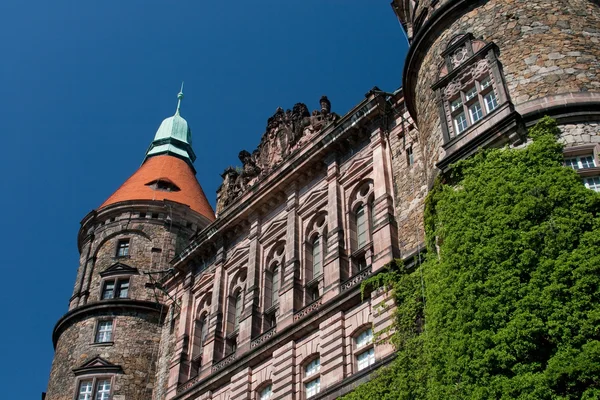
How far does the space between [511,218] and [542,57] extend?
18.4ft

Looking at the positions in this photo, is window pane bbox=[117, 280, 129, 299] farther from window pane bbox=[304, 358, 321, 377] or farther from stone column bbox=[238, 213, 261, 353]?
window pane bbox=[304, 358, 321, 377]

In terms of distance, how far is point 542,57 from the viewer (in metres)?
20.9

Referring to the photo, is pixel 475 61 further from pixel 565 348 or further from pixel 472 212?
pixel 565 348

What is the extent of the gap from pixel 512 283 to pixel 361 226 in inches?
460

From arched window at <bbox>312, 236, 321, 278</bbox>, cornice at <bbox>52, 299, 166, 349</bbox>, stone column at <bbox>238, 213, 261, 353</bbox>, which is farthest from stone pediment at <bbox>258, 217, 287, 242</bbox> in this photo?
cornice at <bbox>52, 299, 166, 349</bbox>

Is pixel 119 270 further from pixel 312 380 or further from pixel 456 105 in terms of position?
pixel 456 105

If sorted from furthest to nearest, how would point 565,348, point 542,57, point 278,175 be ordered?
point 278,175
point 542,57
point 565,348

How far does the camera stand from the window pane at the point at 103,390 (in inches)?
1398

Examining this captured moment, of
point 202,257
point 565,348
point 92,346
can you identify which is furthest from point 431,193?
point 92,346

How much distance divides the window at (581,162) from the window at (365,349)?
27.7ft

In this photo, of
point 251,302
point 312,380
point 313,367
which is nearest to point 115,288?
point 251,302

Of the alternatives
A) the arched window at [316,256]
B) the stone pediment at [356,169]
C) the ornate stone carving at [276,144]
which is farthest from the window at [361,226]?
the ornate stone carving at [276,144]

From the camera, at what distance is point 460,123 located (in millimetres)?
21797

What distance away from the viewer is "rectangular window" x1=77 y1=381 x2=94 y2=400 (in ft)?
116
